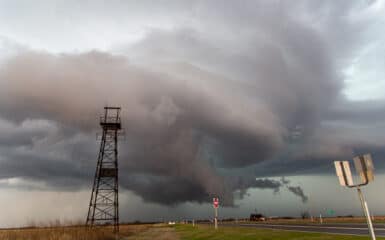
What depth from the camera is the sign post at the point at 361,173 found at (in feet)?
33.1

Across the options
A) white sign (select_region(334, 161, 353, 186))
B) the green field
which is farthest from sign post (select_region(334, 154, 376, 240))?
the green field

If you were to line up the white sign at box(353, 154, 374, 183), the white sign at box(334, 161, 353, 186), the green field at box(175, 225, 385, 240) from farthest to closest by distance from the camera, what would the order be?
the green field at box(175, 225, 385, 240)
the white sign at box(334, 161, 353, 186)
the white sign at box(353, 154, 374, 183)

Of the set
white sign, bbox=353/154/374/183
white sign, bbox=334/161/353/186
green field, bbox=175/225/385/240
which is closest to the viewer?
white sign, bbox=353/154/374/183

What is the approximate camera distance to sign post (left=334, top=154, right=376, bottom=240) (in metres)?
10.1

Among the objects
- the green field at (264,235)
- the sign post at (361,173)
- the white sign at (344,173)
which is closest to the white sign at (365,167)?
the sign post at (361,173)

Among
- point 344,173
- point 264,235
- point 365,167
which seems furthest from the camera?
point 264,235

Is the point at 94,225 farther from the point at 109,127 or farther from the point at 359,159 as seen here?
the point at 359,159

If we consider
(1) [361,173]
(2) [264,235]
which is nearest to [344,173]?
(1) [361,173]

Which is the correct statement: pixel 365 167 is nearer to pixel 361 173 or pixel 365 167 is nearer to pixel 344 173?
pixel 361 173

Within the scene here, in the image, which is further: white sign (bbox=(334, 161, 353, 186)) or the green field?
the green field

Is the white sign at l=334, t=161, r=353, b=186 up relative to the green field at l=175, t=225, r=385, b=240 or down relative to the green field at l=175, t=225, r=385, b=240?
up

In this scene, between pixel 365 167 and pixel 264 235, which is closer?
pixel 365 167

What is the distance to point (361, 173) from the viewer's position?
1043 cm

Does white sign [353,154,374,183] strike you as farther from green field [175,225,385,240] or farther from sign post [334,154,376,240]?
green field [175,225,385,240]
